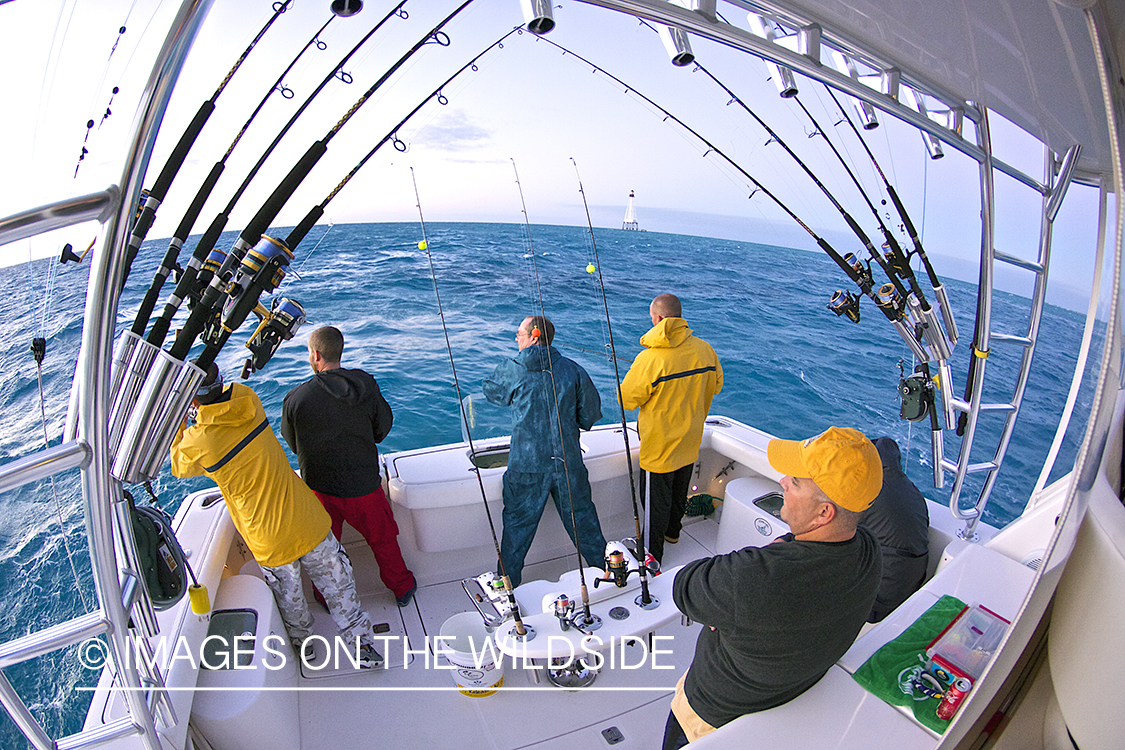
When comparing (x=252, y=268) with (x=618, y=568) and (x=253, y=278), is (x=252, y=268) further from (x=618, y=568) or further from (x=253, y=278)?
(x=618, y=568)

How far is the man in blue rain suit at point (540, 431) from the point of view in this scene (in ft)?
7.85

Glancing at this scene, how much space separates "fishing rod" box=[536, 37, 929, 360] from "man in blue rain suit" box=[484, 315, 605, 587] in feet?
3.68

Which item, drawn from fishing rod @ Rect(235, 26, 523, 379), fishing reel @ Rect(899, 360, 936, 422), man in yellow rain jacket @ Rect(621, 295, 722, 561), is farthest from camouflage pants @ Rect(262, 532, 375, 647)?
fishing reel @ Rect(899, 360, 936, 422)

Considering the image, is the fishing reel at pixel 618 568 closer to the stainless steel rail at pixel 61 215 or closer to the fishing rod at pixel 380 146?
the fishing rod at pixel 380 146

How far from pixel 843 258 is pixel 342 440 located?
228cm

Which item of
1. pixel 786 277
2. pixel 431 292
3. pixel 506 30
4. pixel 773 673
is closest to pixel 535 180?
pixel 506 30

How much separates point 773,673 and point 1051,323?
5.34ft

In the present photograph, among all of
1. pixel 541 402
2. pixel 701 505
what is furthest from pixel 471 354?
pixel 541 402

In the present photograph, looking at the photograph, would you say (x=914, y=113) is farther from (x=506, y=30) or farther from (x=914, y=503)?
(x=506, y=30)

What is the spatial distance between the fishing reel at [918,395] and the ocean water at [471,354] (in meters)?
0.35

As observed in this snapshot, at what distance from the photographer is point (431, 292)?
973 cm

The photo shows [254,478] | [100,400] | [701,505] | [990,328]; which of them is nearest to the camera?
[100,400]

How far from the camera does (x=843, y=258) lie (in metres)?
2.55

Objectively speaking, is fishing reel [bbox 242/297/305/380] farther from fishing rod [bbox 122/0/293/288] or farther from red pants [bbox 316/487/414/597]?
red pants [bbox 316/487/414/597]
